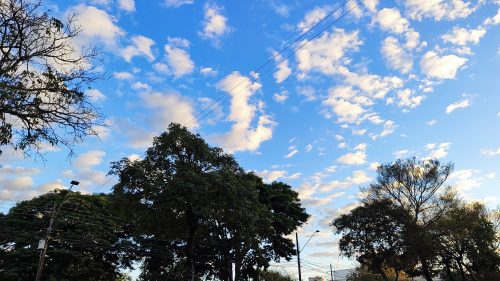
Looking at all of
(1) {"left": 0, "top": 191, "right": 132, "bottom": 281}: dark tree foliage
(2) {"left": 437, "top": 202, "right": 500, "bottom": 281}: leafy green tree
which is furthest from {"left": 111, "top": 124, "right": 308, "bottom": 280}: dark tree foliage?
(2) {"left": 437, "top": 202, "right": 500, "bottom": 281}: leafy green tree

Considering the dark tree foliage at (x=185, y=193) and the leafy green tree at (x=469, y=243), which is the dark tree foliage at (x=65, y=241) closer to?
the dark tree foliage at (x=185, y=193)

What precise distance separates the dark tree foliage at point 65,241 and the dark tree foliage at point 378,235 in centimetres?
2065

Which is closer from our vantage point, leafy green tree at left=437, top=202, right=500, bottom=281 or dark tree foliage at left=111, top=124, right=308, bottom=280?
dark tree foliage at left=111, top=124, right=308, bottom=280

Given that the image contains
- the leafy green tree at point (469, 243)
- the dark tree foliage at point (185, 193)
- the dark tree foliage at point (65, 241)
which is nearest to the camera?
the dark tree foliage at point (185, 193)

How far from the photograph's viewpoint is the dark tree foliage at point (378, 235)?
34.9m

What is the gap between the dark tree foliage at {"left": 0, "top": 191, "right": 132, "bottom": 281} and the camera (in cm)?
3152

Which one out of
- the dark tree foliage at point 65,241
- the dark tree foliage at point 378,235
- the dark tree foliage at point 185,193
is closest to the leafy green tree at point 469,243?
the dark tree foliage at point 378,235

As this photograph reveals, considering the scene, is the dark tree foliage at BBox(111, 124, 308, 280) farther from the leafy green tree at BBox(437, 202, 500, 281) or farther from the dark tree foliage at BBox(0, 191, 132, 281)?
the leafy green tree at BBox(437, 202, 500, 281)

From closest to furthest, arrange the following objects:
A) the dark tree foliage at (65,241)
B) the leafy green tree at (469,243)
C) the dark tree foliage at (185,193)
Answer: the dark tree foliage at (185,193), the dark tree foliage at (65,241), the leafy green tree at (469,243)

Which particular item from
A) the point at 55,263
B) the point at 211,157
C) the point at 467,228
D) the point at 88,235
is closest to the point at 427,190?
the point at 467,228

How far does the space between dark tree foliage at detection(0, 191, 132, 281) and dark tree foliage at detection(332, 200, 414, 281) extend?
67.8 feet

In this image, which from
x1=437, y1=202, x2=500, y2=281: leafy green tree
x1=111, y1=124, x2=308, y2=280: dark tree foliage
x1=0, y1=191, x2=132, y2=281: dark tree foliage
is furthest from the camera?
x1=437, y1=202, x2=500, y2=281: leafy green tree

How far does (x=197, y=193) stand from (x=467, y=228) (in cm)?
2664

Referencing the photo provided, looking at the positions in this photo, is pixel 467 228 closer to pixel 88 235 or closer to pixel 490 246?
pixel 490 246
